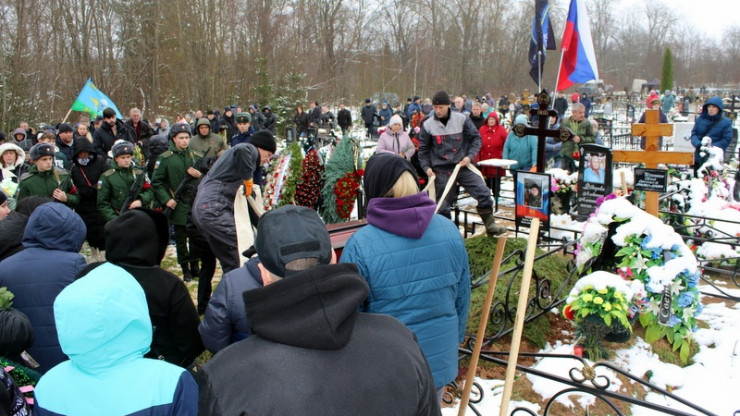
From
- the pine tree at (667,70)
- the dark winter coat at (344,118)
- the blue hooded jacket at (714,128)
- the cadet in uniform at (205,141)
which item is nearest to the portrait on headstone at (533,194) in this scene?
the cadet in uniform at (205,141)

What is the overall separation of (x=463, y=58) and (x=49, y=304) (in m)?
47.0

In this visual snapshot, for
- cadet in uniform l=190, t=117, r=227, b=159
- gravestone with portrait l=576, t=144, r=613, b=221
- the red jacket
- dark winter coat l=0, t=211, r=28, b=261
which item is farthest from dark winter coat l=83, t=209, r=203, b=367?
the red jacket

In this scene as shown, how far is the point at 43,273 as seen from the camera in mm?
2889

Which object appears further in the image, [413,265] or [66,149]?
[66,149]

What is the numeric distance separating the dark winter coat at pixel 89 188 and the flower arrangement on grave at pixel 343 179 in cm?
281

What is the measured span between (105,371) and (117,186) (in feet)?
15.6

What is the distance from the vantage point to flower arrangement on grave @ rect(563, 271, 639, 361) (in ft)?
13.1

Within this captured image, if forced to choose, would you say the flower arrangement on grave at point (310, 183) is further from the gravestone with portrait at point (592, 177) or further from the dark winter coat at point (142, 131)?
the dark winter coat at point (142, 131)

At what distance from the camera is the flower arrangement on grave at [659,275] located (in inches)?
164

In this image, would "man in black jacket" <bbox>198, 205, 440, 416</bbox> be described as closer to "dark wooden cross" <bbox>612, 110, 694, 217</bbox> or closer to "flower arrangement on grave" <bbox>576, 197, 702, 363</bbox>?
"flower arrangement on grave" <bbox>576, 197, 702, 363</bbox>

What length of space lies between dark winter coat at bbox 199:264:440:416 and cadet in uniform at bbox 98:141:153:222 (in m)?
4.98

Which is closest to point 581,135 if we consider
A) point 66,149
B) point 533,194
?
point 533,194

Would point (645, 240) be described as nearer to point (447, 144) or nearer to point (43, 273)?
point (447, 144)

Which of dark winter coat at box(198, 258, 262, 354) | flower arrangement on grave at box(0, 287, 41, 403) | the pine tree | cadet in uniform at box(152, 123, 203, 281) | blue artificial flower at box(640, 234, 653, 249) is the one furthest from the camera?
the pine tree
